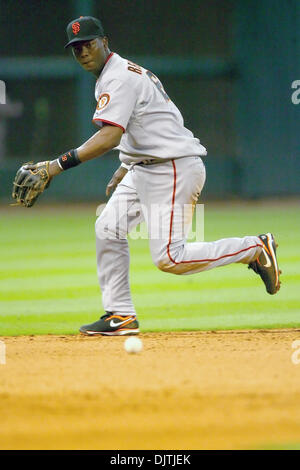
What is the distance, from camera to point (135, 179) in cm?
532

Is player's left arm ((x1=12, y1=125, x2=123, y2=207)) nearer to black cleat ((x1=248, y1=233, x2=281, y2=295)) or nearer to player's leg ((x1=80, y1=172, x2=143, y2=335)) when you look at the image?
player's leg ((x1=80, y1=172, x2=143, y2=335))

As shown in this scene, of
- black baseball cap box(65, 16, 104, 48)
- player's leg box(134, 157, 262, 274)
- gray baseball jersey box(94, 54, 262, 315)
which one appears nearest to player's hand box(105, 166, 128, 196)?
gray baseball jersey box(94, 54, 262, 315)

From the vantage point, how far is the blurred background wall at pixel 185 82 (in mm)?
16250

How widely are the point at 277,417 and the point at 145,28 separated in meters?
14.3

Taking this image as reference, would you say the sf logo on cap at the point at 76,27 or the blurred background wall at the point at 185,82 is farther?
the blurred background wall at the point at 185,82

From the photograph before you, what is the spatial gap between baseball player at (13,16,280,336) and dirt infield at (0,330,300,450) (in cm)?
54

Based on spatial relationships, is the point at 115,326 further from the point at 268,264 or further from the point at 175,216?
the point at 268,264

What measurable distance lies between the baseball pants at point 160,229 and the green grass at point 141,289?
554mm

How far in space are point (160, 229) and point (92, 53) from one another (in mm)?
1134

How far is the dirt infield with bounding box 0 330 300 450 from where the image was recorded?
10.6 ft

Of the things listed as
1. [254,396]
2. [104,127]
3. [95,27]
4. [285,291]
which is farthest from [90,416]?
[285,291]

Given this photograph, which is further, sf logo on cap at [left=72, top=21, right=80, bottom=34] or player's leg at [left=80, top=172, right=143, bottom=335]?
player's leg at [left=80, top=172, right=143, bottom=335]

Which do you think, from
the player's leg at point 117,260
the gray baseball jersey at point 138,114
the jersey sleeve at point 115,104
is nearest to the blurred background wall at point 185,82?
the player's leg at point 117,260

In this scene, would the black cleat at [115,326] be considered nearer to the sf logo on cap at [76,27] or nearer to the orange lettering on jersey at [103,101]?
the orange lettering on jersey at [103,101]
